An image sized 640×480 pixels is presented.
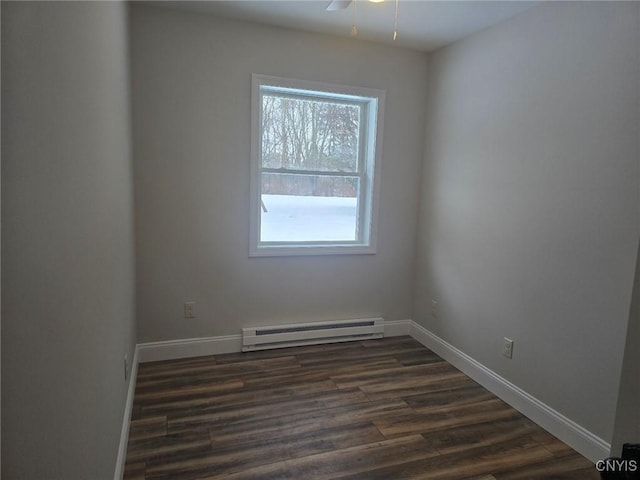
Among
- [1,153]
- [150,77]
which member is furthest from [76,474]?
[150,77]

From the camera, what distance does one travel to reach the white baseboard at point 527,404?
7.00 ft

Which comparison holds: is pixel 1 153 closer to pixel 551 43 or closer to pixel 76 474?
pixel 76 474

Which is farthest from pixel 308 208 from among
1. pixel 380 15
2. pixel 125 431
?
pixel 125 431

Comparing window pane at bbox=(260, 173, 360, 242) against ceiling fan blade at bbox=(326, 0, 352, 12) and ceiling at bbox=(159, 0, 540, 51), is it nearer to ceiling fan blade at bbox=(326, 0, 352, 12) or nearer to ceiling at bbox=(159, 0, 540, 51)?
ceiling at bbox=(159, 0, 540, 51)

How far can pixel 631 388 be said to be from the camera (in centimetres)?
140

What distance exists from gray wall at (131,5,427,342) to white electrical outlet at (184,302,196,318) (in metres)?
0.04

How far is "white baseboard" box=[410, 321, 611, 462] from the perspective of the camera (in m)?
2.13

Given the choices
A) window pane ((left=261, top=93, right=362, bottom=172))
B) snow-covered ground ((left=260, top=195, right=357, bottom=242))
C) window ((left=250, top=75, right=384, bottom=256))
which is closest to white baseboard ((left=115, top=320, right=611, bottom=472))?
window ((left=250, top=75, right=384, bottom=256))

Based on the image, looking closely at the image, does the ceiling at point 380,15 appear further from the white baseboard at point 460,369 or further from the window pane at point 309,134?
the white baseboard at point 460,369

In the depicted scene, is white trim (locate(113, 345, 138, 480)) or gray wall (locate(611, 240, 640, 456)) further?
white trim (locate(113, 345, 138, 480))

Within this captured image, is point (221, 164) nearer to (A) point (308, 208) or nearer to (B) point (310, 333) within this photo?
(A) point (308, 208)

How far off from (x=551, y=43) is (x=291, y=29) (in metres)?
1.82

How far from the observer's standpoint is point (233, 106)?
3.03m

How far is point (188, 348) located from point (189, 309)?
315 millimetres
